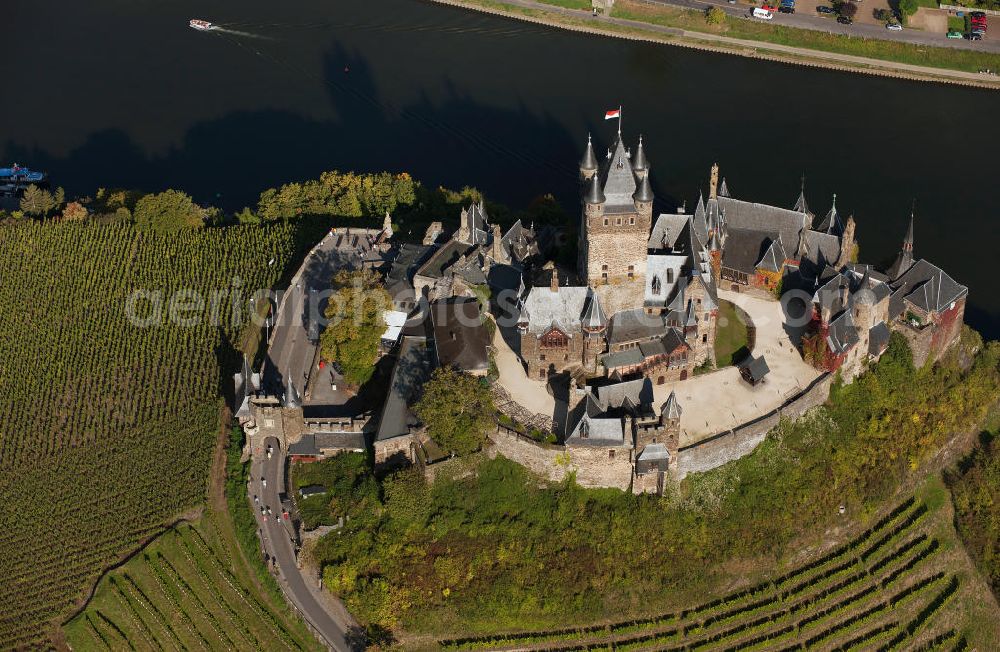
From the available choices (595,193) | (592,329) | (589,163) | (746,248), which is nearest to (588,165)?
(589,163)

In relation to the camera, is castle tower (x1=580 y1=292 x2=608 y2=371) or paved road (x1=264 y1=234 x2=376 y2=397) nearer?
castle tower (x1=580 y1=292 x2=608 y2=371)

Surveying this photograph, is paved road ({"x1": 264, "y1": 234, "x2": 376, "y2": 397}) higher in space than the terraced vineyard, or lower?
higher

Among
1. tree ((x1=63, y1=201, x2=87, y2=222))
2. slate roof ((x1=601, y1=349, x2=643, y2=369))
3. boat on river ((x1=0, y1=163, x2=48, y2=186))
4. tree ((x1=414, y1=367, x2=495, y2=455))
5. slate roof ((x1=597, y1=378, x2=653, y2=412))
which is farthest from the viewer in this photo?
boat on river ((x1=0, y1=163, x2=48, y2=186))

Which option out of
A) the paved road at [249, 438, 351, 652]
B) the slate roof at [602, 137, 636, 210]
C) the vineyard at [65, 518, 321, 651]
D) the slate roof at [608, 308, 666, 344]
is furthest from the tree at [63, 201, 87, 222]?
the slate roof at [608, 308, 666, 344]

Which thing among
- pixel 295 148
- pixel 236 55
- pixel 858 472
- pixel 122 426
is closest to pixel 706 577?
pixel 858 472

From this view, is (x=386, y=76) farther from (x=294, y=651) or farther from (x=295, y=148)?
(x=294, y=651)

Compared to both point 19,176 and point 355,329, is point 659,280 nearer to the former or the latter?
point 355,329

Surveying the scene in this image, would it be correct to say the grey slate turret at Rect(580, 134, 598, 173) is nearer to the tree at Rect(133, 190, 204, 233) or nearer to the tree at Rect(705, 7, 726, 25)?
the tree at Rect(133, 190, 204, 233)
